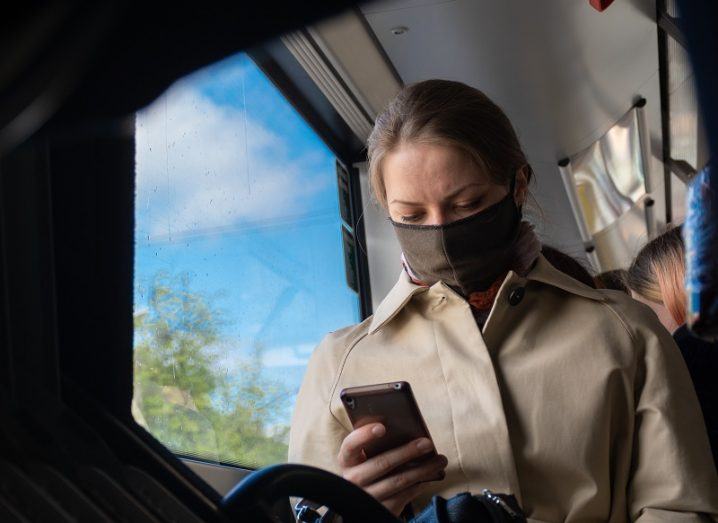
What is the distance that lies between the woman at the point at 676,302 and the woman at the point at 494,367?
0.25 metres

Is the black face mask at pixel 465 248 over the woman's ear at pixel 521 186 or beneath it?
beneath

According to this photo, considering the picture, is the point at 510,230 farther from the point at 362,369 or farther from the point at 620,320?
the point at 362,369

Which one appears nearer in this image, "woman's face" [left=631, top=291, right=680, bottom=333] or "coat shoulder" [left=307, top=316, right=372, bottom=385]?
"coat shoulder" [left=307, top=316, right=372, bottom=385]

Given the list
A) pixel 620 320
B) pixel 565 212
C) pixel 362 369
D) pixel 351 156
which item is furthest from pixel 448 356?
pixel 565 212

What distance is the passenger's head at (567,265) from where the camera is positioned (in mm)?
2045

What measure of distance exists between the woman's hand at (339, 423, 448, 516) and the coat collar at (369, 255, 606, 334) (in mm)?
269

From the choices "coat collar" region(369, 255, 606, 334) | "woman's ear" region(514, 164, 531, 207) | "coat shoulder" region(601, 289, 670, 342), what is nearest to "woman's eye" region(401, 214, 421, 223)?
"coat collar" region(369, 255, 606, 334)

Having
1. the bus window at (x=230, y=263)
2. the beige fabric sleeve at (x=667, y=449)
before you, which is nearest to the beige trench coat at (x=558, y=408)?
the beige fabric sleeve at (x=667, y=449)

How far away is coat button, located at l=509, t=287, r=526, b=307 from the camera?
4.76 feet

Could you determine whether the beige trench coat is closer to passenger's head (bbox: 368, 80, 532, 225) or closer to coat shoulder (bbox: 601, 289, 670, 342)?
coat shoulder (bbox: 601, 289, 670, 342)

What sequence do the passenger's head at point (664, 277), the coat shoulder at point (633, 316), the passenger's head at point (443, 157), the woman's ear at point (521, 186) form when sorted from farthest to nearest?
the passenger's head at point (664, 277), the woman's ear at point (521, 186), the passenger's head at point (443, 157), the coat shoulder at point (633, 316)

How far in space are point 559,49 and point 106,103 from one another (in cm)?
434

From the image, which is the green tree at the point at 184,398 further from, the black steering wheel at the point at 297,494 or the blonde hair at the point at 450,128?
the blonde hair at the point at 450,128

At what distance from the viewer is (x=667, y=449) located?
4.33 ft
